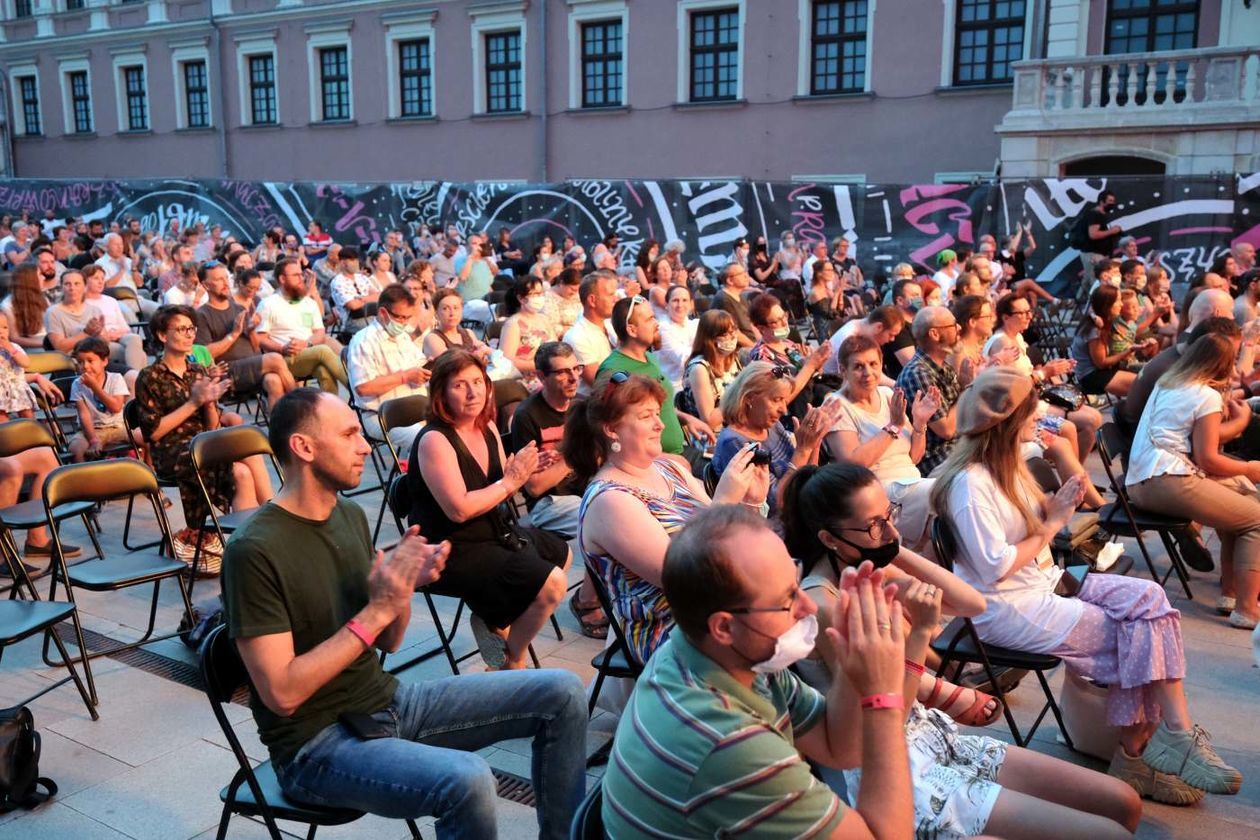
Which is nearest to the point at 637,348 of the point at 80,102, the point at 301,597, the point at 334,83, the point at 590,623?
the point at 590,623

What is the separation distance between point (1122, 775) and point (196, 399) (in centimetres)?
491

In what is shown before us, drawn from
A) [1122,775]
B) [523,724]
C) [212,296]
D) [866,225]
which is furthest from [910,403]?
[866,225]

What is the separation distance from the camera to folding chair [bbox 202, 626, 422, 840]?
9.45ft

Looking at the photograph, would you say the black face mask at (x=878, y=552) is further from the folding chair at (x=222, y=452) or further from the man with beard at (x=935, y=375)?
the man with beard at (x=935, y=375)

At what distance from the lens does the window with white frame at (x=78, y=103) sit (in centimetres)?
3594

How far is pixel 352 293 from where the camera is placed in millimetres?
12898

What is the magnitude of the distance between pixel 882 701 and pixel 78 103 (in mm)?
40438

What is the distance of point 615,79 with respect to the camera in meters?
26.1

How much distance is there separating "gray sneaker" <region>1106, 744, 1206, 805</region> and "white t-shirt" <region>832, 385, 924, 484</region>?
179 cm

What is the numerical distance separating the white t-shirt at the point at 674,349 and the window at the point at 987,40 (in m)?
15.7

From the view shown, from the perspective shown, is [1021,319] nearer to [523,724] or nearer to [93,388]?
[523,724]

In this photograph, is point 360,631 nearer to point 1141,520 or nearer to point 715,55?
point 1141,520

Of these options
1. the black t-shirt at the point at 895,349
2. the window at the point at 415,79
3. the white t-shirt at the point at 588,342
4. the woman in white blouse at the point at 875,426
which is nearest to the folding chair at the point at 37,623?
the woman in white blouse at the point at 875,426

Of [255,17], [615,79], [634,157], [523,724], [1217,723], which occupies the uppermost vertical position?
[255,17]
